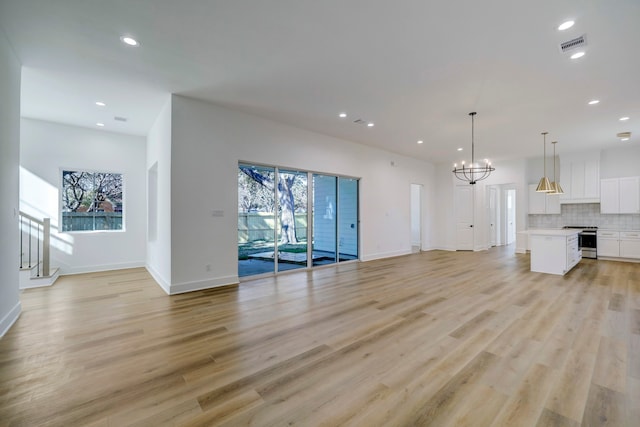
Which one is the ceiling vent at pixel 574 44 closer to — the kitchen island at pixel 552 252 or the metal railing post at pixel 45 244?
the kitchen island at pixel 552 252

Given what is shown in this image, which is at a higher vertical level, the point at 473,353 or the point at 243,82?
the point at 243,82

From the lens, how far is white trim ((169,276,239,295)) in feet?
14.7

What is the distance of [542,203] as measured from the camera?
886 cm

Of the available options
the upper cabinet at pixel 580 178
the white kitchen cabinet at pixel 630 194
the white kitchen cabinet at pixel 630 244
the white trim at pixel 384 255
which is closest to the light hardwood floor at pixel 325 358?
the white trim at pixel 384 255

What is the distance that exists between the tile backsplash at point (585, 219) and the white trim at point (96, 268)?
11.6 meters

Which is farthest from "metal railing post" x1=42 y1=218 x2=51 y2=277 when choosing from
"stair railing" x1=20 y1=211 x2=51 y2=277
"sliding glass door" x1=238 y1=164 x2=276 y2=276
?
"sliding glass door" x1=238 y1=164 x2=276 y2=276

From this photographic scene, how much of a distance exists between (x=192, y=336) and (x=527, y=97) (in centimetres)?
578

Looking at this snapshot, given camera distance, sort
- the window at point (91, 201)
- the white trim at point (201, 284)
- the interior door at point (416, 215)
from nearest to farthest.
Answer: the white trim at point (201, 284)
the window at point (91, 201)
the interior door at point (416, 215)

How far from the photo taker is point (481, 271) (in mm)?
6121

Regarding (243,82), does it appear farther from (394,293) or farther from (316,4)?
(394,293)

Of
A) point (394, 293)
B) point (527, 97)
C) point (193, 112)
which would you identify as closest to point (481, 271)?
point (394, 293)

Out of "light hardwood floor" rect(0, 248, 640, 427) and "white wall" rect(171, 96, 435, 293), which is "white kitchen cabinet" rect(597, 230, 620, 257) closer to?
"light hardwood floor" rect(0, 248, 640, 427)

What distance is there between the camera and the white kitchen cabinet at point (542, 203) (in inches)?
340

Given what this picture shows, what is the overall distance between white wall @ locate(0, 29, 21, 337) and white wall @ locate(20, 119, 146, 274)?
9.11 feet
